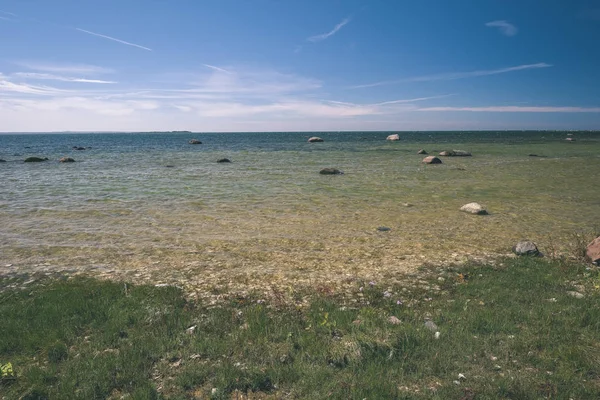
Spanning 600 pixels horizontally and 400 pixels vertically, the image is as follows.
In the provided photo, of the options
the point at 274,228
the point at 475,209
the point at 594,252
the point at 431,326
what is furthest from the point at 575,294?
the point at 274,228

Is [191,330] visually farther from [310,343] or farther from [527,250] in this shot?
[527,250]

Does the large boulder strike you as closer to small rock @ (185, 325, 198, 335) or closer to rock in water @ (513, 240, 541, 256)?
rock in water @ (513, 240, 541, 256)

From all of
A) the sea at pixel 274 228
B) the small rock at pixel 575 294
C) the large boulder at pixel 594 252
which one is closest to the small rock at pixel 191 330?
the sea at pixel 274 228

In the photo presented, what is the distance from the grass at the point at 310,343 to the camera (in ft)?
17.3

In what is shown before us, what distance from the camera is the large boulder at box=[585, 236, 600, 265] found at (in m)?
10.2

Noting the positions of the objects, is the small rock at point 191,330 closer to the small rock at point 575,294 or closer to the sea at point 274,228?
the sea at point 274,228

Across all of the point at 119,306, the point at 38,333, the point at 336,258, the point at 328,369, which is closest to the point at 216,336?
the point at 328,369

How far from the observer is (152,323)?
7.24 metres

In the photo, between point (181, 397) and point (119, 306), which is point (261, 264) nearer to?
point (119, 306)

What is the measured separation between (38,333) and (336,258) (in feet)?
26.2

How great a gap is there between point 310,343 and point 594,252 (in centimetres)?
954

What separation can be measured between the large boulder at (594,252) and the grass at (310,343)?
1.88 meters

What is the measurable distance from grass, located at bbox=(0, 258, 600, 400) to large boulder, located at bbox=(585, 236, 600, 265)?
188cm

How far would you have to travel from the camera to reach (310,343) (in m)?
6.41
